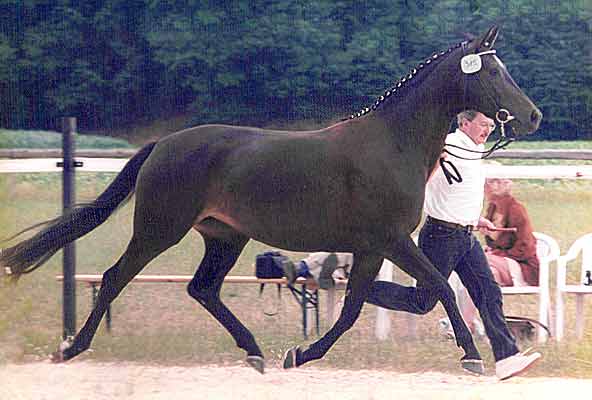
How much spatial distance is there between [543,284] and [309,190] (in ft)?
4.51

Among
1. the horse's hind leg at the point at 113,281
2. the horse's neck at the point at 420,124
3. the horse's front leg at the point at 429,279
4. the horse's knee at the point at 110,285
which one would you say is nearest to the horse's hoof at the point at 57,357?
the horse's hind leg at the point at 113,281

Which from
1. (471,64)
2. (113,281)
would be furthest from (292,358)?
(471,64)

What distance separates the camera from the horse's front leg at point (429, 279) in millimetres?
5801

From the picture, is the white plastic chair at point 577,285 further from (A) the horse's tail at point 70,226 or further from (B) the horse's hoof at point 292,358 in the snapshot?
(A) the horse's tail at point 70,226

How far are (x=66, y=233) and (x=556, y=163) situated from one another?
2.46 m

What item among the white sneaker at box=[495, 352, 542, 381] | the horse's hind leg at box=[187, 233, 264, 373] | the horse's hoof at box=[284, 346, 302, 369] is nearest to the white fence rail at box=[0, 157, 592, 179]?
the horse's hind leg at box=[187, 233, 264, 373]

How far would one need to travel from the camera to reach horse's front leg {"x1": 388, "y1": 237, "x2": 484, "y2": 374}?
580 cm

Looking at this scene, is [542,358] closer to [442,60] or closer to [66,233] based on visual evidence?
[442,60]

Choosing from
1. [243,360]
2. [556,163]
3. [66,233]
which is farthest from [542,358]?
[66,233]

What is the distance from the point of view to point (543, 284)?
6250 millimetres

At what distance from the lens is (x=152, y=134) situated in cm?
602

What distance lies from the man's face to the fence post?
1941 millimetres

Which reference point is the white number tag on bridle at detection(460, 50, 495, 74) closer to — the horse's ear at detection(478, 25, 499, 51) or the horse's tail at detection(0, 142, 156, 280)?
the horse's ear at detection(478, 25, 499, 51)

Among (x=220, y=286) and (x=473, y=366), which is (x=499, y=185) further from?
(x=220, y=286)
